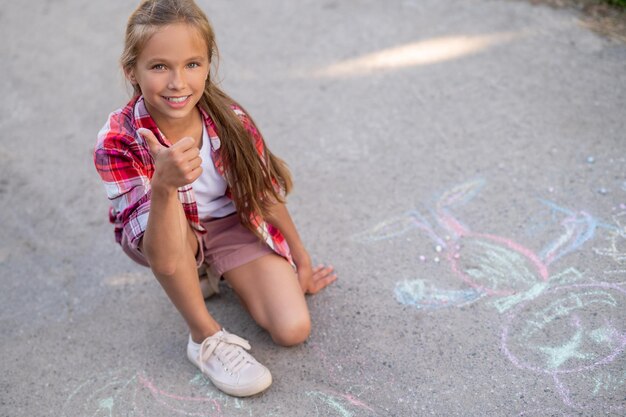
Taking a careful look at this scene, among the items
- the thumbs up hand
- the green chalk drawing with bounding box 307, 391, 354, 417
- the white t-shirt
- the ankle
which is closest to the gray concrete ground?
the green chalk drawing with bounding box 307, 391, 354, 417

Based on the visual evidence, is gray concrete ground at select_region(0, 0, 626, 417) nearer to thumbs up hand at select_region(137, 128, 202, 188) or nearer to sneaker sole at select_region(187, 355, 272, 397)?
sneaker sole at select_region(187, 355, 272, 397)

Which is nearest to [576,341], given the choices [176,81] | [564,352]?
[564,352]

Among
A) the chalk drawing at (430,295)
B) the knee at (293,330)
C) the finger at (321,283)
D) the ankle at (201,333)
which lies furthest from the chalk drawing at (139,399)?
the chalk drawing at (430,295)

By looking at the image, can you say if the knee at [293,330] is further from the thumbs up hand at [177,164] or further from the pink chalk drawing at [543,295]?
the thumbs up hand at [177,164]

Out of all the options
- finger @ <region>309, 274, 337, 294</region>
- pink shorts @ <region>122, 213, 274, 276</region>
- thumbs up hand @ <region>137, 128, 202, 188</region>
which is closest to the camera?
thumbs up hand @ <region>137, 128, 202, 188</region>

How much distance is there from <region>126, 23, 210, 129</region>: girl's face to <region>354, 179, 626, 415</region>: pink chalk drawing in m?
0.90

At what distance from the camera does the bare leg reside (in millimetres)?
2059

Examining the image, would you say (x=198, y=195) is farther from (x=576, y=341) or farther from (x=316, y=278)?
(x=576, y=341)

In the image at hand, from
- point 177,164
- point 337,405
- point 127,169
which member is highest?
point 177,164

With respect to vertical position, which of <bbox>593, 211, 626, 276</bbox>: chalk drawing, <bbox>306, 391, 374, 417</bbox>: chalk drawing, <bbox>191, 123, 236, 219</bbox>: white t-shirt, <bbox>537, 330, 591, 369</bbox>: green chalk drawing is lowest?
<bbox>306, 391, 374, 417</bbox>: chalk drawing

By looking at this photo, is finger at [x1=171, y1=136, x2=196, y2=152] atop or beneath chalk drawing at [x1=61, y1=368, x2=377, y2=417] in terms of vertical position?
atop

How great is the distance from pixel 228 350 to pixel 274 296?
22cm

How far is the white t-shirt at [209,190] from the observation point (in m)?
2.02

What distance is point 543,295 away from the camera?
213 centimetres
